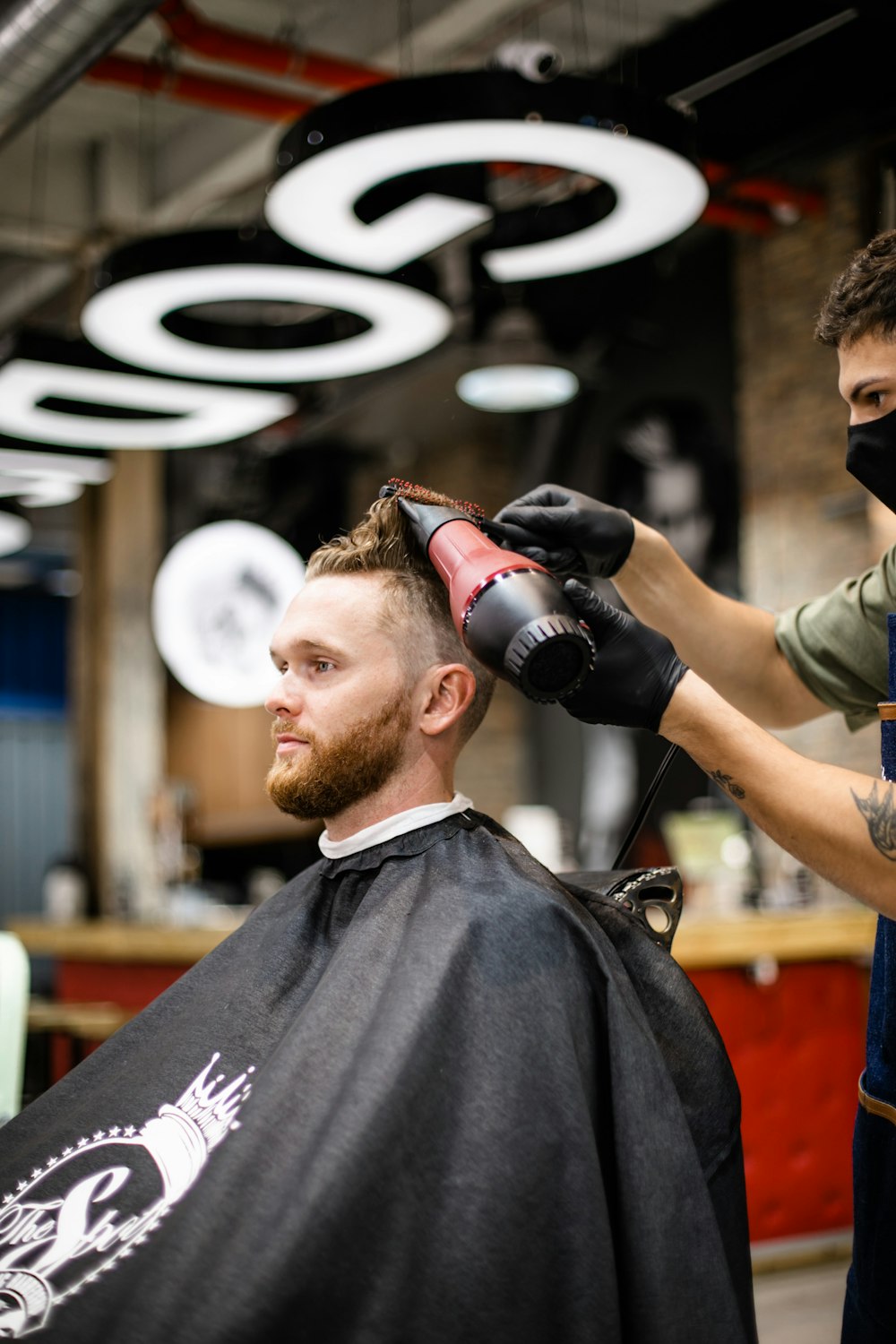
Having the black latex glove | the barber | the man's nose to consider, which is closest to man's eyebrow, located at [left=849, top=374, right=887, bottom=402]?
the barber

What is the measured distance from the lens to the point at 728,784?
4.50 ft

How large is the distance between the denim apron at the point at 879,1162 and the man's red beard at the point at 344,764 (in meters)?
0.57

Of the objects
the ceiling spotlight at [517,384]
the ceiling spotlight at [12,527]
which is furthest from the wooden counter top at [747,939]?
the ceiling spotlight at [12,527]

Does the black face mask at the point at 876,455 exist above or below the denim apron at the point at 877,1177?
above

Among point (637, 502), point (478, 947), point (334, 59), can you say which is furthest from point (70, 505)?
point (478, 947)

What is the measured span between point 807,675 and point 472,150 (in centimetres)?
202

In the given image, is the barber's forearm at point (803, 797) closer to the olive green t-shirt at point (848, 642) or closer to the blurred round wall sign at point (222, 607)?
the olive green t-shirt at point (848, 642)

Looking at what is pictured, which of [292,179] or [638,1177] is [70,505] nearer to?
[292,179]

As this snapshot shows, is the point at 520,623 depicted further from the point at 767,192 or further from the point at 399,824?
the point at 767,192

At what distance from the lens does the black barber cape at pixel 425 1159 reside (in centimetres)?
120

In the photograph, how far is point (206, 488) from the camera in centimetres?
845

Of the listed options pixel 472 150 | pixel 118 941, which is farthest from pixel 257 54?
pixel 118 941

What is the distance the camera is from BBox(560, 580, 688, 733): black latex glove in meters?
1.38

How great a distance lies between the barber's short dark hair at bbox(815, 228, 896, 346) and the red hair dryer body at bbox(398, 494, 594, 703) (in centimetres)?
48
